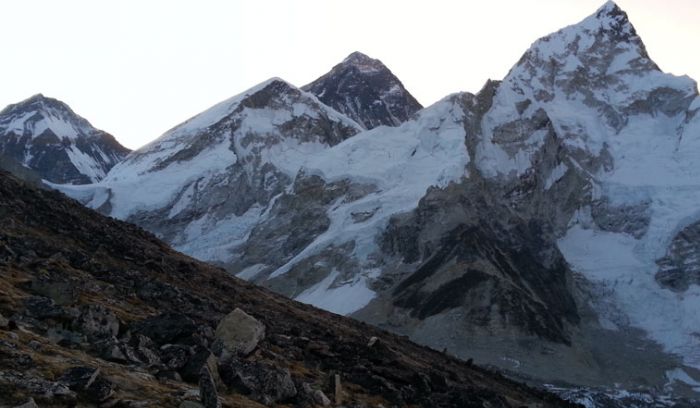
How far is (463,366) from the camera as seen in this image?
66.9 metres

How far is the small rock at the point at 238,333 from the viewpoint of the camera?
1084 inches

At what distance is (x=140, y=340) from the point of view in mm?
24469

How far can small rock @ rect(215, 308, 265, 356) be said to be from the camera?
90.3 ft

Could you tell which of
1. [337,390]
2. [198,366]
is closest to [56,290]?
[198,366]

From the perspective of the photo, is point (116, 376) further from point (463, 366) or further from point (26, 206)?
point (463, 366)

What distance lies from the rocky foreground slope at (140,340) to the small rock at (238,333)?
4 cm

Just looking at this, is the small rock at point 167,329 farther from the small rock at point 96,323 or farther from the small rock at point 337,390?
the small rock at point 337,390

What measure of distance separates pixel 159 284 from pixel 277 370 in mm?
16138

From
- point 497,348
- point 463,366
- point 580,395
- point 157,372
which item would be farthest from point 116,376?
point 497,348

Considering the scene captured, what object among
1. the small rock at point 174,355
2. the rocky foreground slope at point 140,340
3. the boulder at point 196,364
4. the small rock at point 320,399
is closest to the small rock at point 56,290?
the rocky foreground slope at point 140,340

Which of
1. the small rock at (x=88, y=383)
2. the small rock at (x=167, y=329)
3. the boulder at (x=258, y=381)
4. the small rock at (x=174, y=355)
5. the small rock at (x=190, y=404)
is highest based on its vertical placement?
the small rock at (x=88, y=383)

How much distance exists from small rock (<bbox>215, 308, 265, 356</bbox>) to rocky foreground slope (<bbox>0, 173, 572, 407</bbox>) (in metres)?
0.04

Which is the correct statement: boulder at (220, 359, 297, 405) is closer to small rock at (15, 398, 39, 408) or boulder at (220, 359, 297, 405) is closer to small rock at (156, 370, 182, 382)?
small rock at (156, 370, 182, 382)

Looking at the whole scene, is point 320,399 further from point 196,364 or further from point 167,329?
point 167,329
